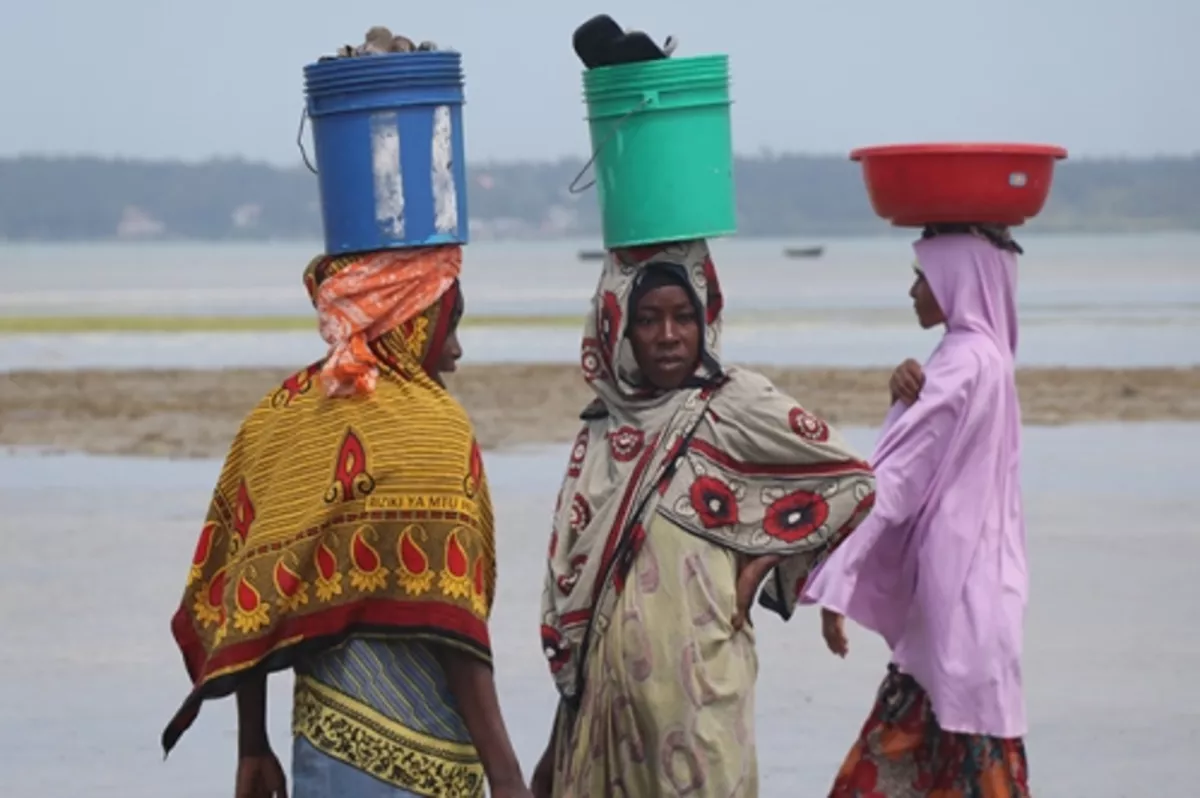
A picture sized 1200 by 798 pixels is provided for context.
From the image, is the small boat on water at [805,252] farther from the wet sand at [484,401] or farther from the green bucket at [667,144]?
the green bucket at [667,144]

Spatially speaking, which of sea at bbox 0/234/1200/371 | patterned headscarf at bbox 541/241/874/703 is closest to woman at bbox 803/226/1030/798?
patterned headscarf at bbox 541/241/874/703

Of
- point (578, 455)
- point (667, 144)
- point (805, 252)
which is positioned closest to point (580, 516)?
point (578, 455)

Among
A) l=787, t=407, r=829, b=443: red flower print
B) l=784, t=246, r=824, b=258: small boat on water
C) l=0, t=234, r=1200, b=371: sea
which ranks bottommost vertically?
l=784, t=246, r=824, b=258: small boat on water

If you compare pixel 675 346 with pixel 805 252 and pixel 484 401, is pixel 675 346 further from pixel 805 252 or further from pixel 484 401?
pixel 805 252

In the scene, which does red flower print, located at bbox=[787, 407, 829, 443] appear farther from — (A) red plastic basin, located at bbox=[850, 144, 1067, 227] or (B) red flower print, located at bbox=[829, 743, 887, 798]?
(B) red flower print, located at bbox=[829, 743, 887, 798]

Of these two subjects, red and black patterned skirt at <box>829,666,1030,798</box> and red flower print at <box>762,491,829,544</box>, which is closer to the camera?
red flower print at <box>762,491,829,544</box>

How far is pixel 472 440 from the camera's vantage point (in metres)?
4.14

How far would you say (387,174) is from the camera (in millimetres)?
4281

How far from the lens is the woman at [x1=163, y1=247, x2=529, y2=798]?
408cm

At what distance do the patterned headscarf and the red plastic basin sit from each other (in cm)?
124

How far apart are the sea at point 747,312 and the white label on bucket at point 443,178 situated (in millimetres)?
20395

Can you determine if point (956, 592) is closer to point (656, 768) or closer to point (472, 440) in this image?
point (656, 768)

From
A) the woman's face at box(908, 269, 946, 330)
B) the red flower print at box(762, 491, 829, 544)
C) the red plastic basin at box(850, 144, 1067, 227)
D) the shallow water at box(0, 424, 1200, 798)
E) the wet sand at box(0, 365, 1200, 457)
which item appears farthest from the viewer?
the wet sand at box(0, 365, 1200, 457)

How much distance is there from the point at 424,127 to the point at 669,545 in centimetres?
114
